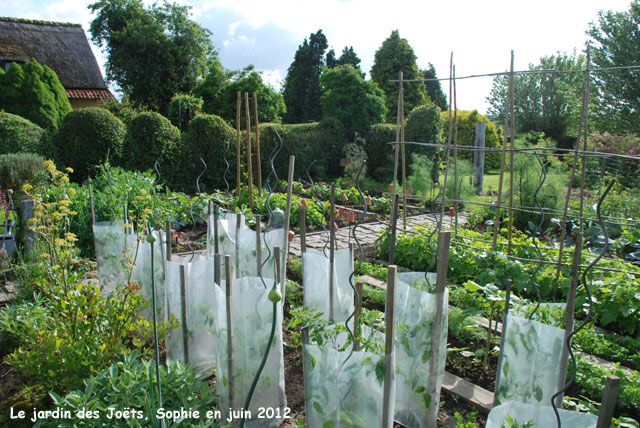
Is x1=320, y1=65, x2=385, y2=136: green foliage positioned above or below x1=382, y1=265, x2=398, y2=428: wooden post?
above

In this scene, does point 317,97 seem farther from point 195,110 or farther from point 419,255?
point 419,255

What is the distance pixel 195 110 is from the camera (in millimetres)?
12219

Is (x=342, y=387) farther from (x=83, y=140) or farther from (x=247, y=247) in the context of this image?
(x=83, y=140)

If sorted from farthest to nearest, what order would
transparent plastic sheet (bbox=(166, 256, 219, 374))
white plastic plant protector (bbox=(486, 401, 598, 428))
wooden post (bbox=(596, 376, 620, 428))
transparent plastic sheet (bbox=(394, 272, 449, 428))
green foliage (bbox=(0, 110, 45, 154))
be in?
green foliage (bbox=(0, 110, 45, 154)) < transparent plastic sheet (bbox=(166, 256, 219, 374)) < transparent plastic sheet (bbox=(394, 272, 449, 428)) < white plastic plant protector (bbox=(486, 401, 598, 428)) < wooden post (bbox=(596, 376, 620, 428))

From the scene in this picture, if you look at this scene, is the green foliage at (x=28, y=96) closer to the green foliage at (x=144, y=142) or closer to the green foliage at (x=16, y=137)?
the green foliage at (x=16, y=137)

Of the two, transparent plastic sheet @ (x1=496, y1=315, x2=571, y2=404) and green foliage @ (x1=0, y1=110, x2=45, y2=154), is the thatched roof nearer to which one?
green foliage @ (x1=0, y1=110, x2=45, y2=154)

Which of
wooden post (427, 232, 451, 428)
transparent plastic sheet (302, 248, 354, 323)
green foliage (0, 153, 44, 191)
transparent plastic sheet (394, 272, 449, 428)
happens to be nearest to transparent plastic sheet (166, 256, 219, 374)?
transparent plastic sheet (302, 248, 354, 323)

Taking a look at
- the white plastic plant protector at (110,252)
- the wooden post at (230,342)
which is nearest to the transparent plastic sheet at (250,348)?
the wooden post at (230,342)

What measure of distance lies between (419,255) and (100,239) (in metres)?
2.69

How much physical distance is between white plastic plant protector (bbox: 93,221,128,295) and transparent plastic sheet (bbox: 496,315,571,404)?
236 cm

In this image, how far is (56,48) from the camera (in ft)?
53.6

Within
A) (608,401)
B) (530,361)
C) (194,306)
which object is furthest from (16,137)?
(608,401)

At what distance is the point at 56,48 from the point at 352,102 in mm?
12753

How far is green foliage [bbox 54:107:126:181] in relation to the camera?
24.1ft
